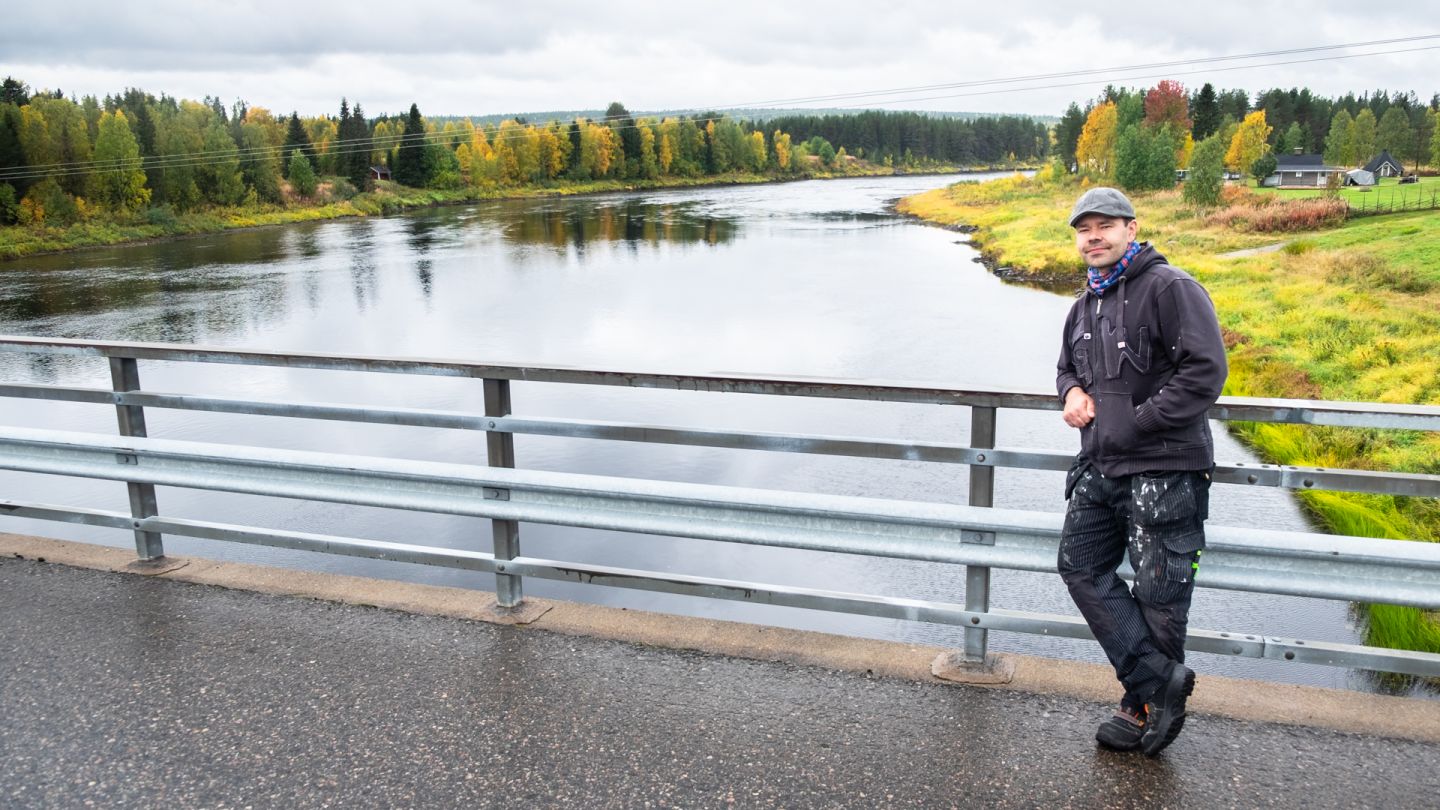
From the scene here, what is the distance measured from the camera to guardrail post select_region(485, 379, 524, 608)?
14.6ft

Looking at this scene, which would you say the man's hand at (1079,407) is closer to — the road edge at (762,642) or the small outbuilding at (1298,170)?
the road edge at (762,642)

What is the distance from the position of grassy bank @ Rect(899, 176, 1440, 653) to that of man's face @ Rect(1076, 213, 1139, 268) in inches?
198

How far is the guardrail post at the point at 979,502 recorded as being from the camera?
3863 millimetres

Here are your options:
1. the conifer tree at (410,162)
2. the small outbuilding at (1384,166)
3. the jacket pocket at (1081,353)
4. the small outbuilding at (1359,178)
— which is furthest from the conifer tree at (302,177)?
the jacket pocket at (1081,353)

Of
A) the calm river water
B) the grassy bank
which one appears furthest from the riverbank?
the grassy bank

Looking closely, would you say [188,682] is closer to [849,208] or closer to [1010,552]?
[1010,552]

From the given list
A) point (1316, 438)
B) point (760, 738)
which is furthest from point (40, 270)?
point (760, 738)

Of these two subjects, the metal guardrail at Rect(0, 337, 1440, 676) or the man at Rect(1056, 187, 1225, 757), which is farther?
the metal guardrail at Rect(0, 337, 1440, 676)

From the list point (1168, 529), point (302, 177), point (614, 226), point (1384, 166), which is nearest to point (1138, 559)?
point (1168, 529)

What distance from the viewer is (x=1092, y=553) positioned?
11.7ft

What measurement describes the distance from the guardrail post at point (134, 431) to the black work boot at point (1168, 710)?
4.16 m

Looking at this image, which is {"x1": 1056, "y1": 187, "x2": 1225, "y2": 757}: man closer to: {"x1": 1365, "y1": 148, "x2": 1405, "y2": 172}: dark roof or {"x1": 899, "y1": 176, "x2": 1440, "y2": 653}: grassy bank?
{"x1": 899, "y1": 176, "x2": 1440, "y2": 653}: grassy bank

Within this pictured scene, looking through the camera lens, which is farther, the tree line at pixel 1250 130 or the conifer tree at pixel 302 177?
the tree line at pixel 1250 130

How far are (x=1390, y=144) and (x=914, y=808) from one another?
5619 inches
